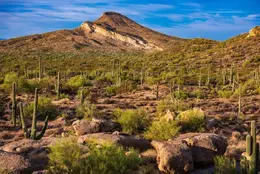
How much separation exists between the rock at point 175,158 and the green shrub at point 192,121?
15.5ft

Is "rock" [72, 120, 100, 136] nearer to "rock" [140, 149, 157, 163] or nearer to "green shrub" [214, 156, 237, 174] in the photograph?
"rock" [140, 149, 157, 163]

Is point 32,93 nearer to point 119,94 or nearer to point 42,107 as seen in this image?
point 119,94

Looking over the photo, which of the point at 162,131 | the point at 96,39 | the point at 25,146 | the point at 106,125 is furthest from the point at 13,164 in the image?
the point at 96,39

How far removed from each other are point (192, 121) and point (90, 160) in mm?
7150

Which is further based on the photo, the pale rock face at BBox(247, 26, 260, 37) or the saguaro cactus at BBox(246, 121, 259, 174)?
the pale rock face at BBox(247, 26, 260, 37)

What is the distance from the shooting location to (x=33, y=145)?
10.4 metres

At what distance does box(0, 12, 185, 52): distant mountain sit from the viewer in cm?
8419

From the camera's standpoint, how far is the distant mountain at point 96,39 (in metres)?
84.2

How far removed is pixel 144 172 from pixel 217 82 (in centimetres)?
2715

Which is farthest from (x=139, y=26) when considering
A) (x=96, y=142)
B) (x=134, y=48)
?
(x=96, y=142)

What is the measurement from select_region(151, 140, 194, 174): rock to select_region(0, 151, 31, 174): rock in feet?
10.6

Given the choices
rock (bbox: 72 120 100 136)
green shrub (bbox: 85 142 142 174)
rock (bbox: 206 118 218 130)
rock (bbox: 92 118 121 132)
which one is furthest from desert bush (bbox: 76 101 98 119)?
green shrub (bbox: 85 142 142 174)

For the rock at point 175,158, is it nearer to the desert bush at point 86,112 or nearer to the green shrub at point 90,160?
the green shrub at point 90,160

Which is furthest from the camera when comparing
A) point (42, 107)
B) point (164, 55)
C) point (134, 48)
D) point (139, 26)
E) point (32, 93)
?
point (139, 26)
